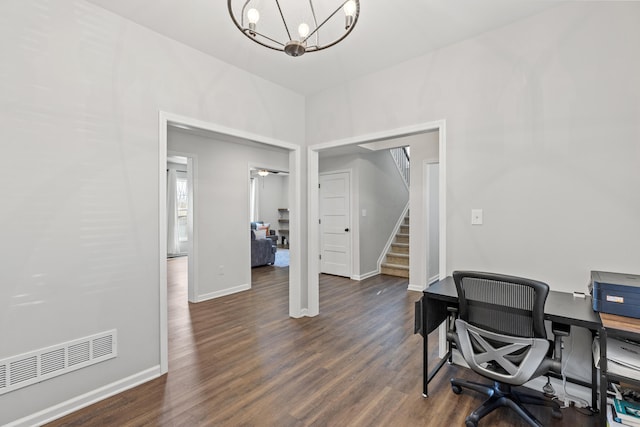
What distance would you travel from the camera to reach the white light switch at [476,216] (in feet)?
8.14

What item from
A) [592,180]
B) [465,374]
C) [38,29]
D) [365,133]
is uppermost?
[38,29]

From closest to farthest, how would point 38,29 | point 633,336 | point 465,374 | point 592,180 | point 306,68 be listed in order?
point 633,336
point 38,29
point 592,180
point 465,374
point 306,68

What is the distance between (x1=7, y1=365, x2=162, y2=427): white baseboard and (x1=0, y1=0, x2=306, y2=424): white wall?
0.02 meters

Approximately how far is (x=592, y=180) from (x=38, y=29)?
3.74m

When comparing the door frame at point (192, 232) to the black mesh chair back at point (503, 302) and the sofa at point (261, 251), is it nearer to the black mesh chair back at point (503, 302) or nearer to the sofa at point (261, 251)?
the sofa at point (261, 251)

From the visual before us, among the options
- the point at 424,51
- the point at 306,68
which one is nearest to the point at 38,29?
the point at 306,68

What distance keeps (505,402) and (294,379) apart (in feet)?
4.77

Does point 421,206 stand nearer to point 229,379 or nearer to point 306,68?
point 306,68

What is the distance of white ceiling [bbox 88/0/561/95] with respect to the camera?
2.11 m

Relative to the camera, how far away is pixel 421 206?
15.9 ft

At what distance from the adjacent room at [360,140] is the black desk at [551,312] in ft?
0.05

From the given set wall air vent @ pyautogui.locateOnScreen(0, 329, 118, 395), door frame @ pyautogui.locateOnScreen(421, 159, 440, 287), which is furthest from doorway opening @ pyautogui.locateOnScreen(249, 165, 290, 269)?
wall air vent @ pyautogui.locateOnScreen(0, 329, 118, 395)

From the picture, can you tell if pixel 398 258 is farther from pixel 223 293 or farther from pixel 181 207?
pixel 181 207

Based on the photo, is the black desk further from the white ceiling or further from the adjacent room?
the white ceiling
